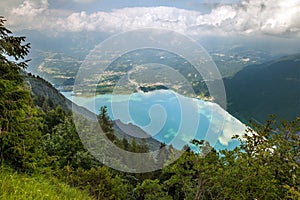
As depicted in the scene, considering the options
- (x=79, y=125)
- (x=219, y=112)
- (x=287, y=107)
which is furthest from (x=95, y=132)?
(x=287, y=107)

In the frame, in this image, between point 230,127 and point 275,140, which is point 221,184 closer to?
point 275,140

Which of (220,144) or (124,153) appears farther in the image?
(220,144)

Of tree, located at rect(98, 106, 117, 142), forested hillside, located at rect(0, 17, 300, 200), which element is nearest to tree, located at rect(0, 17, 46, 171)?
forested hillside, located at rect(0, 17, 300, 200)

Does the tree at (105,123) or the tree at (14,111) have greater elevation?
the tree at (14,111)

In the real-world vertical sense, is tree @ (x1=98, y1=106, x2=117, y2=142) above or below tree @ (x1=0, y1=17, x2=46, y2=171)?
below

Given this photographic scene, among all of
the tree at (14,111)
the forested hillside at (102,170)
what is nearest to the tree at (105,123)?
the forested hillside at (102,170)

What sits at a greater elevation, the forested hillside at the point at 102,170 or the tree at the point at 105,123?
the forested hillside at the point at 102,170

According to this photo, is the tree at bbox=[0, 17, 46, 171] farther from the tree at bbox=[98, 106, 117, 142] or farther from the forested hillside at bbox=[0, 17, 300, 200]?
the tree at bbox=[98, 106, 117, 142]

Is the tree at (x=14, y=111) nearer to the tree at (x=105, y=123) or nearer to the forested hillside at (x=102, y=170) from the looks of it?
the forested hillside at (x=102, y=170)

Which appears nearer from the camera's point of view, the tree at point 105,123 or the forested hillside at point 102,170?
the forested hillside at point 102,170

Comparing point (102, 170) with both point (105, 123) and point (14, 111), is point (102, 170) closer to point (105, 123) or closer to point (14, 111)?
point (14, 111)

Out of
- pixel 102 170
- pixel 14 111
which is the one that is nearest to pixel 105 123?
pixel 102 170
